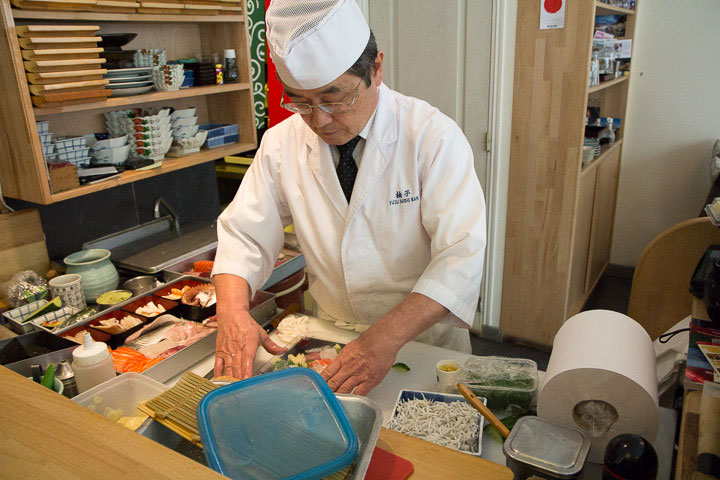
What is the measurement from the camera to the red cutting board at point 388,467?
0.78m

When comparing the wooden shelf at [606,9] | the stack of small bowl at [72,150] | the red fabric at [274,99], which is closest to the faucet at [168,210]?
the stack of small bowl at [72,150]

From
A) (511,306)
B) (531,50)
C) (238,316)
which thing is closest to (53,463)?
(238,316)

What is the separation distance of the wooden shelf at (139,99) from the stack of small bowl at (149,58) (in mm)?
120

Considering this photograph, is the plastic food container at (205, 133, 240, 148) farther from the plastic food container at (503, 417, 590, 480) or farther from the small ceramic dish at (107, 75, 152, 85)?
the plastic food container at (503, 417, 590, 480)

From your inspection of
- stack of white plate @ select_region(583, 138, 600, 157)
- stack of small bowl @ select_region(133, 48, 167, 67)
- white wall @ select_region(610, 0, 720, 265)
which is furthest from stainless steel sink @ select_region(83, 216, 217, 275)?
white wall @ select_region(610, 0, 720, 265)

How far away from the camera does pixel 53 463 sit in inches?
21.9

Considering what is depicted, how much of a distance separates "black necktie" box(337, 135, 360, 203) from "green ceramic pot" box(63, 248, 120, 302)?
1.05 meters

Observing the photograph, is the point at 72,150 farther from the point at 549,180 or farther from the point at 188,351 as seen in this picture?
the point at 549,180

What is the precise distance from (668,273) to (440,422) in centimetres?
117

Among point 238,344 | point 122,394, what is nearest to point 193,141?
point 238,344

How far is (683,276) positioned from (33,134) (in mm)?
2234

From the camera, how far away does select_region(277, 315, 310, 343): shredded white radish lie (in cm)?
160

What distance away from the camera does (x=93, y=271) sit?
202cm

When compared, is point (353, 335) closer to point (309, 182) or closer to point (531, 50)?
point (309, 182)
